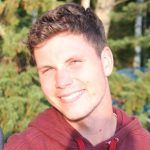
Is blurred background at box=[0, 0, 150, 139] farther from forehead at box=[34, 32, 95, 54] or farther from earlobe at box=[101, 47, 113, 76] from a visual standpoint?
forehead at box=[34, 32, 95, 54]

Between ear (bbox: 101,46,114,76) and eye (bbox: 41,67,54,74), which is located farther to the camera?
ear (bbox: 101,46,114,76)

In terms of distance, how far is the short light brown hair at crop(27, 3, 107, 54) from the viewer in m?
1.91

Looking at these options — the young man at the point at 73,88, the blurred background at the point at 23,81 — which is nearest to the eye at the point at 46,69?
the young man at the point at 73,88

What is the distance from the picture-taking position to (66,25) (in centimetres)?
194

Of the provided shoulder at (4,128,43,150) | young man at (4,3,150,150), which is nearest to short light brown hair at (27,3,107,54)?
young man at (4,3,150,150)

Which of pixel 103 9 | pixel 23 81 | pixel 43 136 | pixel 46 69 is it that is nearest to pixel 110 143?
pixel 43 136

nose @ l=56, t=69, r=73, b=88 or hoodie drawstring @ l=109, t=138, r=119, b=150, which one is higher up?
nose @ l=56, t=69, r=73, b=88

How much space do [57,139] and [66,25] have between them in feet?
1.56

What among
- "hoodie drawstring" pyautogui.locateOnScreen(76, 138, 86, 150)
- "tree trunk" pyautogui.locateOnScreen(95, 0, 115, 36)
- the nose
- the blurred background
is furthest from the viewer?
"tree trunk" pyautogui.locateOnScreen(95, 0, 115, 36)

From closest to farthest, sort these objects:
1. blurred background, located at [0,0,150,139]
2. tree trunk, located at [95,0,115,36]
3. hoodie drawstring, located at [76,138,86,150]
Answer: hoodie drawstring, located at [76,138,86,150], blurred background, located at [0,0,150,139], tree trunk, located at [95,0,115,36]

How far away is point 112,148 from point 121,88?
3177 mm

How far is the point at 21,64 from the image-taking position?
4.82 metres

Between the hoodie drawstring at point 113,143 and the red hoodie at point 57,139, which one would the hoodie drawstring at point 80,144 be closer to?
the red hoodie at point 57,139

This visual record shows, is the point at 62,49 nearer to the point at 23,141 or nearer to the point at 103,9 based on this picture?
the point at 23,141
